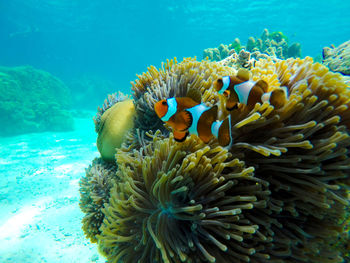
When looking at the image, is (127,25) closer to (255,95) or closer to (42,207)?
(42,207)

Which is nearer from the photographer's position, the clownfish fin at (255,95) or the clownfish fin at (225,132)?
the clownfish fin at (225,132)

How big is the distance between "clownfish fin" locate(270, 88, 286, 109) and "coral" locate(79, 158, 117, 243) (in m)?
1.86

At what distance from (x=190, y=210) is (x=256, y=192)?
17.4 inches

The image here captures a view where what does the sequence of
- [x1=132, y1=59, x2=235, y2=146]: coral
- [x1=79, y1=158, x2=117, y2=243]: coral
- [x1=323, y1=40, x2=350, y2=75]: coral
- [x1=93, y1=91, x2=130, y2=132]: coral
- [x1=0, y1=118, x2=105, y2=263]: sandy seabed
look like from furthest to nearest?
[x1=0, y1=118, x2=105, y2=263]: sandy seabed, [x1=323, y1=40, x2=350, y2=75]: coral, [x1=93, y1=91, x2=130, y2=132]: coral, [x1=79, y1=158, x2=117, y2=243]: coral, [x1=132, y1=59, x2=235, y2=146]: coral

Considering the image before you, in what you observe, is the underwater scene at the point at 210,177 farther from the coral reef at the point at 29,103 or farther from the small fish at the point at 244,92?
the coral reef at the point at 29,103

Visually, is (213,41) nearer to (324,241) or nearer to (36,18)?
(36,18)

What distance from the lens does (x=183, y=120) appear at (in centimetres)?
139

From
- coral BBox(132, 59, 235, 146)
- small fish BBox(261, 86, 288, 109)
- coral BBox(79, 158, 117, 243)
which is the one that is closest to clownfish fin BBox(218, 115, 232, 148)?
small fish BBox(261, 86, 288, 109)

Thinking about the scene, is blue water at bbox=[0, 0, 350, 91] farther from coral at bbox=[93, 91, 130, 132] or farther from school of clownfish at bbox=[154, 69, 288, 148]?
school of clownfish at bbox=[154, 69, 288, 148]

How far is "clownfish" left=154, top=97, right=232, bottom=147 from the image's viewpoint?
133cm

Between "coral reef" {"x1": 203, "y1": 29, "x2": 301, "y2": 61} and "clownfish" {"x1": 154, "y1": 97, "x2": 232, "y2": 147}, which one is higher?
"coral reef" {"x1": 203, "y1": 29, "x2": 301, "y2": 61}

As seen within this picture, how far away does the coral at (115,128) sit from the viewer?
2.81 m

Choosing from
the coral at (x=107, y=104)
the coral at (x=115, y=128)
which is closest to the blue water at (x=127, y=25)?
the coral at (x=107, y=104)

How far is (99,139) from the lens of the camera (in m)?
3.18
